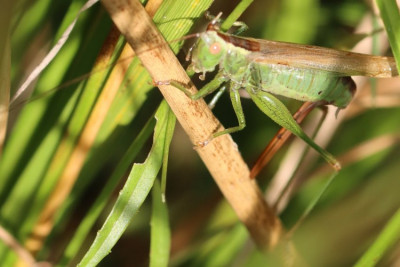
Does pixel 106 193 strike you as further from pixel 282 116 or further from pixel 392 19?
pixel 392 19

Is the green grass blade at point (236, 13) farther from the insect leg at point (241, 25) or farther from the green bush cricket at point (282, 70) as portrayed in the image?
the insect leg at point (241, 25)

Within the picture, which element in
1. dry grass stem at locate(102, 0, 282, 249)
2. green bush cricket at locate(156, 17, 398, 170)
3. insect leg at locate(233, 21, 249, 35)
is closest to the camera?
dry grass stem at locate(102, 0, 282, 249)

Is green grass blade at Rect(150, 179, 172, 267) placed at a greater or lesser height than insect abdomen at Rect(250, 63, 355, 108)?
lesser

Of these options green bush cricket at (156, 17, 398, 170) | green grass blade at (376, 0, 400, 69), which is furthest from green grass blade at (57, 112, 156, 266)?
green grass blade at (376, 0, 400, 69)

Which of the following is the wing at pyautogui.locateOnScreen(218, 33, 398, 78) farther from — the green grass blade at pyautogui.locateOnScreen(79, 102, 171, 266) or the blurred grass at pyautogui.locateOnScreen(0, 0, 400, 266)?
the green grass blade at pyautogui.locateOnScreen(79, 102, 171, 266)

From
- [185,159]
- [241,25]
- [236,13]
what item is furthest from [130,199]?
[185,159]

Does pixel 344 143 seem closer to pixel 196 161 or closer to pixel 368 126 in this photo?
pixel 368 126
